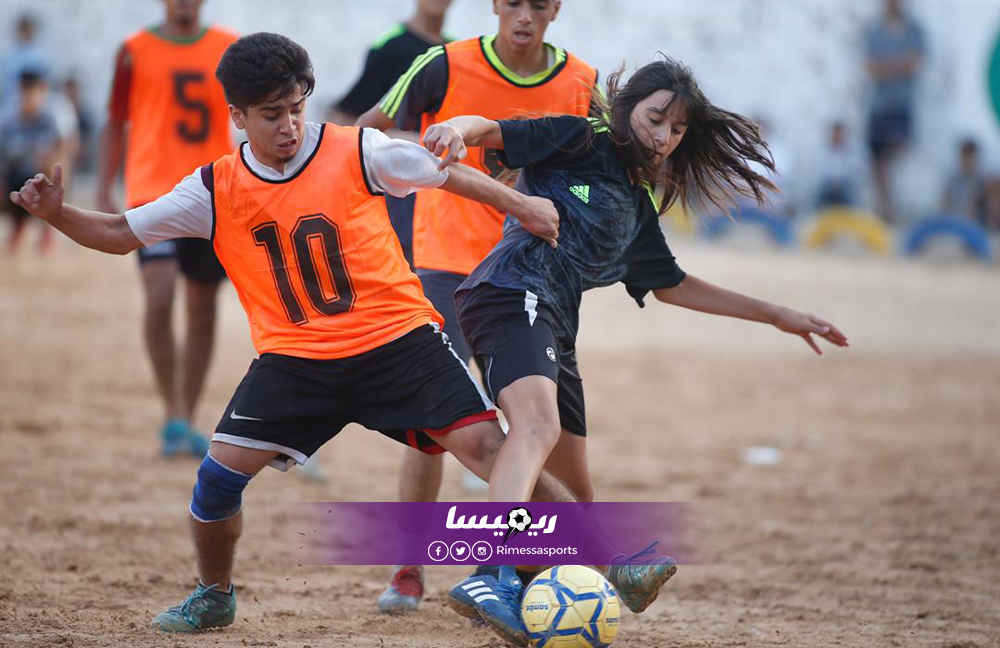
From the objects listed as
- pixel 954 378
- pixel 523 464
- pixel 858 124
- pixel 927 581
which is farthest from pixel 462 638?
pixel 858 124

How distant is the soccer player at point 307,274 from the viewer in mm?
3898

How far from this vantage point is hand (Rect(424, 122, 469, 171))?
12.7 ft

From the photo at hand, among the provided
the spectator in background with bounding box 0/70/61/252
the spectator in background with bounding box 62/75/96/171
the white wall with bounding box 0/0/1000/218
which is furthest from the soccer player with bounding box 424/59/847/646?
the spectator in background with bounding box 62/75/96/171

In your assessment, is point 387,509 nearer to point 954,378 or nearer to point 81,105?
point 954,378

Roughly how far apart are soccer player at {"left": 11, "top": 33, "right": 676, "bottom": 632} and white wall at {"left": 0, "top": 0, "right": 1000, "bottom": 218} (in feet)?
44.3

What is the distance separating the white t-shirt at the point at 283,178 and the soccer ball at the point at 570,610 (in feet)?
4.30

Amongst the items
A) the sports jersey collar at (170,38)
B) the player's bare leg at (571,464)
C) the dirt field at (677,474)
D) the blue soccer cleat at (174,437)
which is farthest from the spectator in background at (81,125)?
the player's bare leg at (571,464)

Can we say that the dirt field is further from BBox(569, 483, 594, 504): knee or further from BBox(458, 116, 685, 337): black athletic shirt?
BBox(458, 116, 685, 337): black athletic shirt

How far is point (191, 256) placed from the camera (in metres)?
6.99

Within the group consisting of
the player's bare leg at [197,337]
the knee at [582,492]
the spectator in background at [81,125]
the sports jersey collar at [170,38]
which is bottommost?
the knee at [582,492]

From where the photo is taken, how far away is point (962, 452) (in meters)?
8.34

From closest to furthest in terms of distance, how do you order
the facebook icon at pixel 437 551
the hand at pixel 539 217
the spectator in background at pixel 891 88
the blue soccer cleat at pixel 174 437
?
the hand at pixel 539 217 → the facebook icon at pixel 437 551 → the blue soccer cleat at pixel 174 437 → the spectator in background at pixel 891 88

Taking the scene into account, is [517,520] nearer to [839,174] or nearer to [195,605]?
[195,605]

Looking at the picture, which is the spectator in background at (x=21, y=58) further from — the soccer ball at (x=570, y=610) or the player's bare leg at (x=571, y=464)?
the soccer ball at (x=570, y=610)
